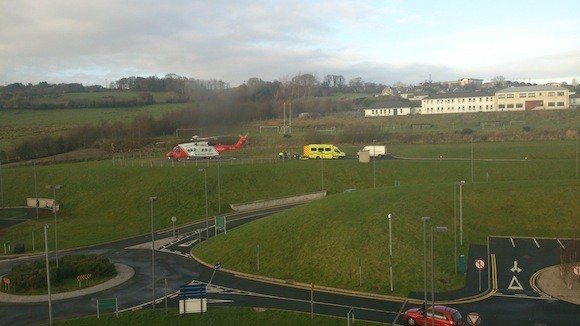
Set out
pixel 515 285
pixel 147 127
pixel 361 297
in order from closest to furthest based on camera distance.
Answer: pixel 361 297 < pixel 515 285 < pixel 147 127

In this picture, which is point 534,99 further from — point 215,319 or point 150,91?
point 215,319

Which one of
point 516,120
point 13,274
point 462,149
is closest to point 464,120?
point 516,120

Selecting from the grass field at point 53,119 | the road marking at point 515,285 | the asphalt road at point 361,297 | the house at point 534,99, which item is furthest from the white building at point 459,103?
the road marking at point 515,285

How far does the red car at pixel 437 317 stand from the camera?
22.5 meters

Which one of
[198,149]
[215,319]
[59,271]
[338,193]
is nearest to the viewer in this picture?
[215,319]

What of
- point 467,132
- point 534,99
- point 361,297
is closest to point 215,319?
point 361,297

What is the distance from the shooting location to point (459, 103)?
13625cm

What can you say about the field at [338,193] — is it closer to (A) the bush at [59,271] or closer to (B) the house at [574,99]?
(A) the bush at [59,271]

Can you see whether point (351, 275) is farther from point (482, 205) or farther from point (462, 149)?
point (462, 149)

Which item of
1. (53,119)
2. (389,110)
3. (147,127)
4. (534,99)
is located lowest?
(147,127)

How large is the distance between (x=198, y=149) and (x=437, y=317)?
53.5m

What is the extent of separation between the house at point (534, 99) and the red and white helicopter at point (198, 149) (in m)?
84.4

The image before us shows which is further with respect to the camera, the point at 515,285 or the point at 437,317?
the point at 515,285

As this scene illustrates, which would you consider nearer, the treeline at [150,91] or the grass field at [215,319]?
the grass field at [215,319]
